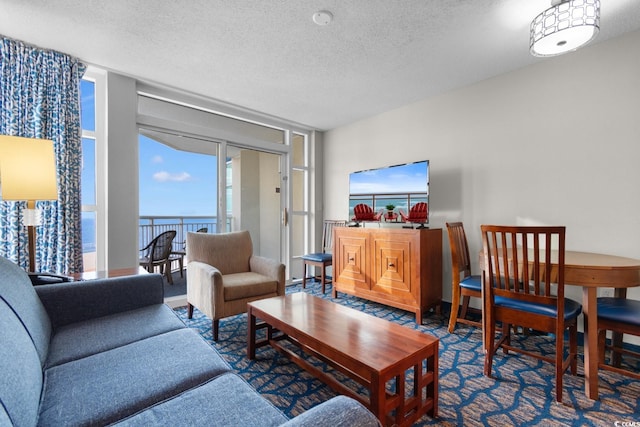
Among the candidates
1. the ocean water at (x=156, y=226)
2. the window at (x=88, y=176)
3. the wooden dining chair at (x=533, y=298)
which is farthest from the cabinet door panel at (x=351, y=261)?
the window at (x=88, y=176)

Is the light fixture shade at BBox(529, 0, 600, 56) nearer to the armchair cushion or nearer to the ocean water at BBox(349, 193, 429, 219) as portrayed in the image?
the ocean water at BBox(349, 193, 429, 219)

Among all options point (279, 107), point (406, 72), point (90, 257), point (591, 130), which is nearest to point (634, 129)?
point (591, 130)

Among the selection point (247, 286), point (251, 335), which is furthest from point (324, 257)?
point (251, 335)

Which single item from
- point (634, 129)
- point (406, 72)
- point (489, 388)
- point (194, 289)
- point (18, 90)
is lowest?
point (489, 388)

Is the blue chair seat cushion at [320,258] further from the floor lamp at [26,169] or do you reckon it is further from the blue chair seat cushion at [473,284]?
the floor lamp at [26,169]

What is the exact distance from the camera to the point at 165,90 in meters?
3.26

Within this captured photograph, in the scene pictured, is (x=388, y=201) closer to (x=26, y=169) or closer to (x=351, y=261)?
(x=351, y=261)

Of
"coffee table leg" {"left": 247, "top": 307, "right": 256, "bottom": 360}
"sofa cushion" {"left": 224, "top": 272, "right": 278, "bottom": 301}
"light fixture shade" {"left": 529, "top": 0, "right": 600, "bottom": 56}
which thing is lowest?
"coffee table leg" {"left": 247, "top": 307, "right": 256, "bottom": 360}

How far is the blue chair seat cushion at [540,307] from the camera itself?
1.73 m

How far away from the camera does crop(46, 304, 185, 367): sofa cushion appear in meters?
1.32

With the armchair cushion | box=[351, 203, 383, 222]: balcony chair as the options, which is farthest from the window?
box=[351, 203, 383, 222]: balcony chair

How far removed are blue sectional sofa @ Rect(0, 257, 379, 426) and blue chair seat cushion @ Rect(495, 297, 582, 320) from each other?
159 cm

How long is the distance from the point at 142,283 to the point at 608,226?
3589 mm

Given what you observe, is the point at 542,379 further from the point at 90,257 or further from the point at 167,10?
the point at 90,257
